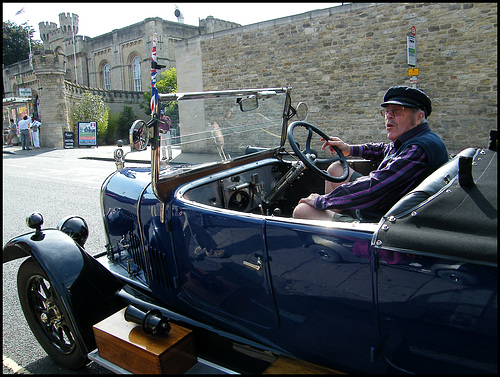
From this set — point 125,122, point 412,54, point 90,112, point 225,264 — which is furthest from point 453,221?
point 125,122

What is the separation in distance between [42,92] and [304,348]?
25.4 metres

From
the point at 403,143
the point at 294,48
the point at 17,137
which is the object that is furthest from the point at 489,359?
the point at 17,137

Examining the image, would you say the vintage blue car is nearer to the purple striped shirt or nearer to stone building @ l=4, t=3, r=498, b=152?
the purple striped shirt

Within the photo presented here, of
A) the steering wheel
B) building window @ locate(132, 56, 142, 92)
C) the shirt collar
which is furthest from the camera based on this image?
building window @ locate(132, 56, 142, 92)

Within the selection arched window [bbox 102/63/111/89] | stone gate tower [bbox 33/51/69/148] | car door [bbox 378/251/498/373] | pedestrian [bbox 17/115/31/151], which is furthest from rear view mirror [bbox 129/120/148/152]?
arched window [bbox 102/63/111/89]

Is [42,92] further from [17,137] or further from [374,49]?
[374,49]

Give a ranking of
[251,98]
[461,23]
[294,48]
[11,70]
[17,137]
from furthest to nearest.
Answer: [11,70]
[17,137]
[294,48]
[461,23]
[251,98]

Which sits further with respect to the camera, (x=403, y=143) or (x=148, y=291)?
(x=148, y=291)

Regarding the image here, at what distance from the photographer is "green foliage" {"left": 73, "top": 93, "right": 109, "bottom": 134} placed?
2417cm

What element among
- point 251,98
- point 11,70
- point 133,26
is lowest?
point 251,98

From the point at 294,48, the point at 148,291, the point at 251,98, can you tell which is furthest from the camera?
the point at 294,48

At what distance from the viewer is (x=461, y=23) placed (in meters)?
10.3

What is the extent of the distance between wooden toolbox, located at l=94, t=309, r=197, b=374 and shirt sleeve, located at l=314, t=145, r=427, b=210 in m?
1.10

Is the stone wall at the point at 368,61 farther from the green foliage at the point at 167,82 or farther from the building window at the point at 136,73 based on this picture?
the building window at the point at 136,73
